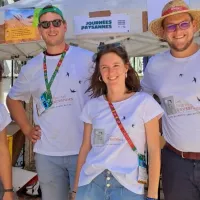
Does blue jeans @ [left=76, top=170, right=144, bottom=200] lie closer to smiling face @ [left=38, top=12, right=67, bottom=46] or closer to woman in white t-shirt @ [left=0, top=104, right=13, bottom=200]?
woman in white t-shirt @ [left=0, top=104, right=13, bottom=200]

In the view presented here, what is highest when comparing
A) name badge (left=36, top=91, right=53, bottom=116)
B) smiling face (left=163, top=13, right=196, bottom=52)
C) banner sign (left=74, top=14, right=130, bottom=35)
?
banner sign (left=74, top=14, right=130, bottom=35)

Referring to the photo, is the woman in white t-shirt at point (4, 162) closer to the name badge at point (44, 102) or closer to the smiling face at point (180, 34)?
the name badge at point (44, 102)

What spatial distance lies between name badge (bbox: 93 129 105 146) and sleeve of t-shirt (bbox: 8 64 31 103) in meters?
0.84

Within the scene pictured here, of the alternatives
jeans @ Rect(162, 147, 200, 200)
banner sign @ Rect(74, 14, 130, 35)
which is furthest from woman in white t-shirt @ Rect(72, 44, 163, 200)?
banner sign @ Rect(74, 14, 130, 35)

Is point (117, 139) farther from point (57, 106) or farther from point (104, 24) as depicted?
point (104, 24)

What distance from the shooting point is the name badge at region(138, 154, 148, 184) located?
73.9 inches

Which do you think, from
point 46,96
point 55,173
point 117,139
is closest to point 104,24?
point 46,96

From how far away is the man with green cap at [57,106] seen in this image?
242 centimetres

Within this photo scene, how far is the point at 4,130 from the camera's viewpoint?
2.19 meters

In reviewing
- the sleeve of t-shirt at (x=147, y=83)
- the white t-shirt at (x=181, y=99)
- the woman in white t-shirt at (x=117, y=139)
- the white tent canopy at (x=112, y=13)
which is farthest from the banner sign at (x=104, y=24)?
the woman in white t-shirt at (x=117, y=139)

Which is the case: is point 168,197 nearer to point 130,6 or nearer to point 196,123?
point 196,123

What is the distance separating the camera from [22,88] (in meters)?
2.64

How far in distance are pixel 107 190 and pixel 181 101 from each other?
2.51 feet

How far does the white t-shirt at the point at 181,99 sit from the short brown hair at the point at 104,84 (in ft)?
0.87
